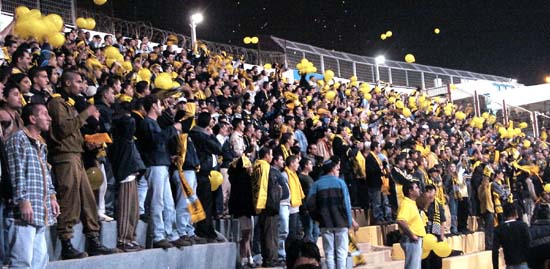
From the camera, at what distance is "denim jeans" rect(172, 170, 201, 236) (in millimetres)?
9133

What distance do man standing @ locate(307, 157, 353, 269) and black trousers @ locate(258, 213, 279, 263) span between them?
0.67 meters

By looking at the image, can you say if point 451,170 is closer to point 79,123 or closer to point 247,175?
point 247,175

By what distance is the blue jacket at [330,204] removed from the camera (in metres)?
10.6

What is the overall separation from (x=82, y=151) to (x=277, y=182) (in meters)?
3.44

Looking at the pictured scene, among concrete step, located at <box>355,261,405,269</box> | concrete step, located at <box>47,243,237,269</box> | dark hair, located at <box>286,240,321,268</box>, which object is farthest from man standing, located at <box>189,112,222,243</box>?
dark hair, located at <box>286,240,321,268</box>

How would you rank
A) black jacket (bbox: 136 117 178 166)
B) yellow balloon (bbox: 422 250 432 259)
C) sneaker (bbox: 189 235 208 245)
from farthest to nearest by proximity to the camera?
1. yellow balloon (bbox: 422 250 432 259)
2. sneaker (bbox: 189 235 208 245)
3. black jacket (bbox: 136 117 178 166)

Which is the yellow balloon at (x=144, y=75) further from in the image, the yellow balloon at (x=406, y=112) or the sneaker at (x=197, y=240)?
the yellow balloon at (x=406, y=112)

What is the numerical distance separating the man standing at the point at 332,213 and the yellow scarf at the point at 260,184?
2.56ft

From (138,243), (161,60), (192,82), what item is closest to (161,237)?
(138,243)

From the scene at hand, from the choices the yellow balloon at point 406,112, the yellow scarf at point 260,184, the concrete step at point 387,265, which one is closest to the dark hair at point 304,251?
the yellow scarf at point 260,184

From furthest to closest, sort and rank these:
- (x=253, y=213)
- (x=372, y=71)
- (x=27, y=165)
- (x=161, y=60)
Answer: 1. (x=372, y=71)
2. (x=161, y=60)
3. (x=253, y=213)
4. (x=27, y=165)

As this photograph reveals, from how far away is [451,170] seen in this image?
54.9ft

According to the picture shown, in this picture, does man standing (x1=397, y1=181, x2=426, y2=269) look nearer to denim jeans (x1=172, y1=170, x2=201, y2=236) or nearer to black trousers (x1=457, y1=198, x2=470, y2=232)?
denim jeans (x1=172, y1=170, x2=201, y2=236)

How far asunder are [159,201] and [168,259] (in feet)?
2.19
